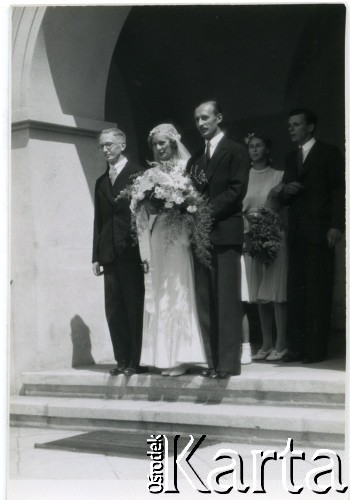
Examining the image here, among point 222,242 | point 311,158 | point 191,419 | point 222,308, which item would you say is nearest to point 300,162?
point 311,158

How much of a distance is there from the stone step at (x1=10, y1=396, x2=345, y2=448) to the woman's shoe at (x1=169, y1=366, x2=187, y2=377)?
0.26 meters

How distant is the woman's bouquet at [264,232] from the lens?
8.30m

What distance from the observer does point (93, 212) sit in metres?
9.28

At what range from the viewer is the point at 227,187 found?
7.64 metres

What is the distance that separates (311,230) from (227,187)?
0.91 metres

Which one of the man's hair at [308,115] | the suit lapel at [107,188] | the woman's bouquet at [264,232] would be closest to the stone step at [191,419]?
the woman's bouquet at [264,232]

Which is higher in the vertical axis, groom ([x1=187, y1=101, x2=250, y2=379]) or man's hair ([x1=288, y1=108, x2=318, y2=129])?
man's hair ([x1=288, y1=108, x2=318, y2=129])

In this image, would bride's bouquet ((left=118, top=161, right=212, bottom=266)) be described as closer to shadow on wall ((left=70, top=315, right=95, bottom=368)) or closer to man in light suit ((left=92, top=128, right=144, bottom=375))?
man in light suit ((left=92, top=128, right=144, bottom=375))

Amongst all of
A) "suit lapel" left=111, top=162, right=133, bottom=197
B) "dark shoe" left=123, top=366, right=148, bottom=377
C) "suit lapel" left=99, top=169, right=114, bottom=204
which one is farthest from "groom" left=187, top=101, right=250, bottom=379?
"suit lapel" left=99, top=169, right=114, bottom=204

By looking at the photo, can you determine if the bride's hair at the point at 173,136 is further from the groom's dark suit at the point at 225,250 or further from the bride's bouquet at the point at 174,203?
the groom's dark suit at the point at 225,250

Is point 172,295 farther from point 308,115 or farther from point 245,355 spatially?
point 308,115

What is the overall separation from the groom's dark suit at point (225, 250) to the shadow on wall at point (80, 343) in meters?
1.93

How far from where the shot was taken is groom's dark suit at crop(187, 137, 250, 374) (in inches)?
296

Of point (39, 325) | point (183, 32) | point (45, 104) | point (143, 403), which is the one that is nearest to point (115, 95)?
point (183, 32)
